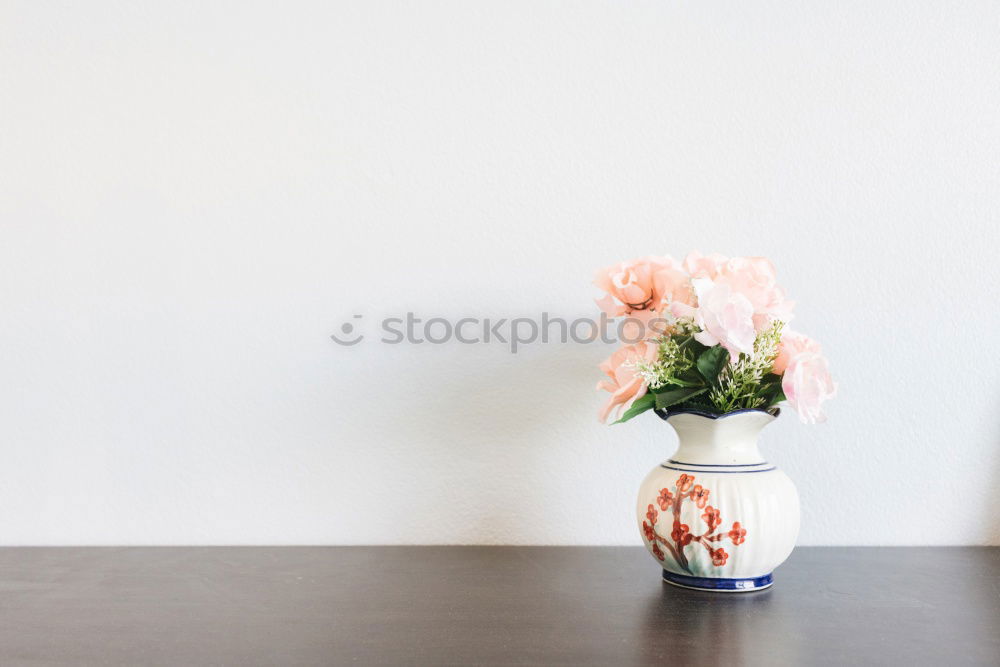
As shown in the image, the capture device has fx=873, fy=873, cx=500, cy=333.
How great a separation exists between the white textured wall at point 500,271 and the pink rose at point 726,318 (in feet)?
0.94

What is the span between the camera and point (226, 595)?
0.94m

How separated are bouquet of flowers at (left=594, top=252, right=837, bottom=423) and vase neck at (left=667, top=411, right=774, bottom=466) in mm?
13

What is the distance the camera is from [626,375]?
96cm

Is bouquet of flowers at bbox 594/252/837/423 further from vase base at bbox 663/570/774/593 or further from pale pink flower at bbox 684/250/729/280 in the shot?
vase base at bbox 663/570/774/593

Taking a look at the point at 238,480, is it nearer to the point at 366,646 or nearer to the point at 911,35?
the point at 366,646

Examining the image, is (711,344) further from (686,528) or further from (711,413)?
(686,528)

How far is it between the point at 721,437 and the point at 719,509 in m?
0.08

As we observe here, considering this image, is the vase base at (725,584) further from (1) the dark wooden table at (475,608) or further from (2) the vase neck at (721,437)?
(2) the vase neck at (721,437)

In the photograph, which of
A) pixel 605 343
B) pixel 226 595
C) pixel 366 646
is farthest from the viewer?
pixel 605 343

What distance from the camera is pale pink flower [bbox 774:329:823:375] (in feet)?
3.03

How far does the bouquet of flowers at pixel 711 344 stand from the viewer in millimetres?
893

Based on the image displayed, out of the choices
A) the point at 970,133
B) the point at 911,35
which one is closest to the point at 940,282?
the point at 970,133

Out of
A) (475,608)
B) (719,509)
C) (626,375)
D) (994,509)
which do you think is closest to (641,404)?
(626,375)

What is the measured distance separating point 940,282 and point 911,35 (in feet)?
1.10
